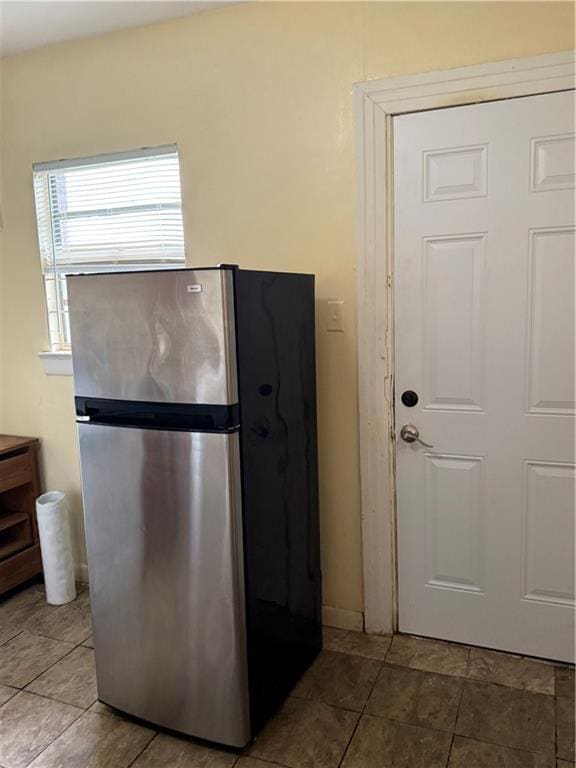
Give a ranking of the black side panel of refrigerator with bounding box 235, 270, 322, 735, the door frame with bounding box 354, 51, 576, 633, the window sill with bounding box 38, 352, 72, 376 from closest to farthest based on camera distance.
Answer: the black side panel of refrigerator with bounding box 235, 270, 322, 735 < the door frame with bounding box 354, 51, 576, 633 < the window sill with bounding box 38, 352, 72, 376

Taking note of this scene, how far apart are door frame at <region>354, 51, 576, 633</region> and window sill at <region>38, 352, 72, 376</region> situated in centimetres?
148

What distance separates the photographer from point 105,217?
2777mm

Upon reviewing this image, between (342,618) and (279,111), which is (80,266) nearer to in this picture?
(279,111)

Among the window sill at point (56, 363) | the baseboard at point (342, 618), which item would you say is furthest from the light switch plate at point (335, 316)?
the window sill at point (56, 363)

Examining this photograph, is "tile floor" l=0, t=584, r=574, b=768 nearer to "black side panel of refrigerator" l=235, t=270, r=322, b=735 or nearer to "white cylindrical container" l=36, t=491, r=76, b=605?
"black side panel of refrigerator" l=235, t=270, r=322, b=735

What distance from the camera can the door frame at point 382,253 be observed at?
2004mm

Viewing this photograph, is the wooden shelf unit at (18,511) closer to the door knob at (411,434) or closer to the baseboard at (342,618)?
the baseboard at (342,618)

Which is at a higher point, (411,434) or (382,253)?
(382,253)

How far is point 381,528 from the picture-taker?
2.41m

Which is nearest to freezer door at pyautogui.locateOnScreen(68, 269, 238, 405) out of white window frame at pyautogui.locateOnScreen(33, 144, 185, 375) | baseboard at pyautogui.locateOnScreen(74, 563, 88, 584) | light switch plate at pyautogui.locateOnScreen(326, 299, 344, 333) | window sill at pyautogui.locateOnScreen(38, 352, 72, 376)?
light switch plate at pyautogui.locateOnScreen(326, 299, 344, 333)

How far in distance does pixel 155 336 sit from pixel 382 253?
3.11ft

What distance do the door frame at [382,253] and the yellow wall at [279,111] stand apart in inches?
1.7

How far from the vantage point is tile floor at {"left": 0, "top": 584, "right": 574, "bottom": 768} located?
6.07 ft

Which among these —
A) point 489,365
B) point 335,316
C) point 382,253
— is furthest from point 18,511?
point 489,365
